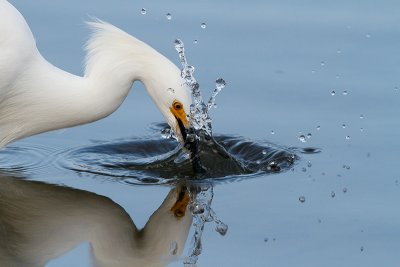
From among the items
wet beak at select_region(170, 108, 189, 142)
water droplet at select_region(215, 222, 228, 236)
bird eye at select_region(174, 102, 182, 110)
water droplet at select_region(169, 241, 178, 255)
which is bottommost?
water droplet at select_region(169, 241, 178, 255)

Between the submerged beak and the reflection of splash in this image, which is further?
the submerged beak

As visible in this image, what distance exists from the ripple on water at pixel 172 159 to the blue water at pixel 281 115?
0.40ft

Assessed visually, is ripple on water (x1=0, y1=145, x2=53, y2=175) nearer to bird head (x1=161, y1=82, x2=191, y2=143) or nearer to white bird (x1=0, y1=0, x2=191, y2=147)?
white bird (x1=0, y1=0, x2=191, y2=147)

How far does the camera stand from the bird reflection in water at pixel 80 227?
24.5ft

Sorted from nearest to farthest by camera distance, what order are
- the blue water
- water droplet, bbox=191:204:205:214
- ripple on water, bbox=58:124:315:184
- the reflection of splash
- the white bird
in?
the reflection of splash → the blue water → water droplet, bbox=191:204:205:214 → the white bird → ripple on water, bbox=58:124:315:184

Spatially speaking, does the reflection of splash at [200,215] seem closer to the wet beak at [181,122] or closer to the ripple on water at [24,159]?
the wet beak at [181,122]

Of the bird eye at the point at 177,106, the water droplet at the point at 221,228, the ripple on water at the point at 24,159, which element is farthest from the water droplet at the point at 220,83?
the water droplet at the point at 221,228

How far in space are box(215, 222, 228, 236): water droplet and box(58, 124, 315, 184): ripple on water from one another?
0.95m

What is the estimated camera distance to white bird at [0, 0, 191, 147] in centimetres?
848

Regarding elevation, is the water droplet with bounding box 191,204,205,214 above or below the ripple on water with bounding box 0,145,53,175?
below

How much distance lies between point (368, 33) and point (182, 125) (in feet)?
10.2

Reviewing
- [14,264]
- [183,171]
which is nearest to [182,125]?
[183,171]

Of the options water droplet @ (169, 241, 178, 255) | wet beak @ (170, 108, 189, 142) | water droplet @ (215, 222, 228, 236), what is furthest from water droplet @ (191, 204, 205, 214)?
wet beak @ (170, 108, 189, 142)

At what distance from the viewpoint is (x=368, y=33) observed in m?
11.2
